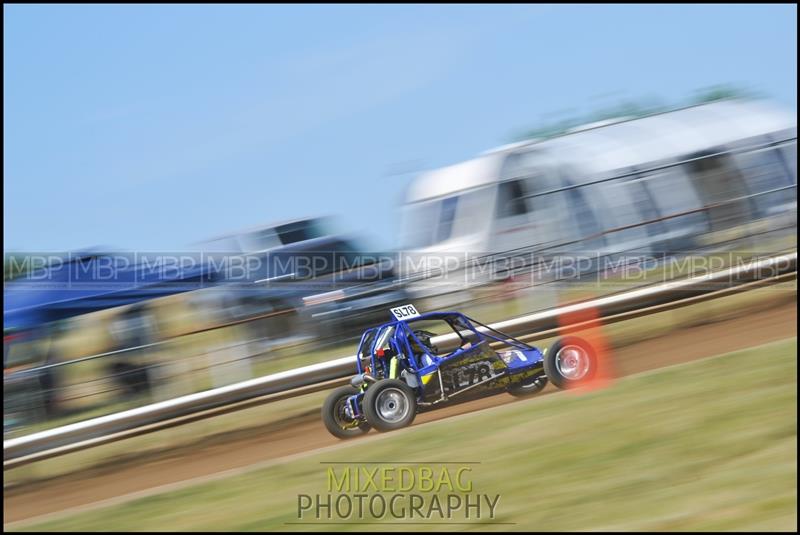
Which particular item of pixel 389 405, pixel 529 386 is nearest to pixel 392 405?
pixel 389 405

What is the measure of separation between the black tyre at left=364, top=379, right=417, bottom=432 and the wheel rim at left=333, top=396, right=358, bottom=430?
0.88 feet

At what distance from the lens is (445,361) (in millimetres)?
7887

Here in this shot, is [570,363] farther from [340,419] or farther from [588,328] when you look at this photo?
[340,419]

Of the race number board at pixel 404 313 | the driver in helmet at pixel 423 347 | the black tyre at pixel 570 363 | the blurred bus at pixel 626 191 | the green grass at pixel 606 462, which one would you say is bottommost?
the green grass at pixel 606 462

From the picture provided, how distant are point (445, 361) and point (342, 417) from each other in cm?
100

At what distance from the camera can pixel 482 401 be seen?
828 centimetres

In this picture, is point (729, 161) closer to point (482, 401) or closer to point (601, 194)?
point (601, 194)

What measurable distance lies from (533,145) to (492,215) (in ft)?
4.01

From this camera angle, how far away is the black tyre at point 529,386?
8.12 m

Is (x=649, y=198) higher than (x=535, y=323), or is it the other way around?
(x=649, y=198)

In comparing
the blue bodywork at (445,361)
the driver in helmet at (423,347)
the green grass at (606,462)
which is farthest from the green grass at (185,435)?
the green grass at (606,462)

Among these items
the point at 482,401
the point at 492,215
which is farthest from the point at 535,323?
the point at 492,215

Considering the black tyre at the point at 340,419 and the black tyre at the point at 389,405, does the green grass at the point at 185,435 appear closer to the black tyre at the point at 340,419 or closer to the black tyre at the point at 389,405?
the black tyre at the point at 340,419

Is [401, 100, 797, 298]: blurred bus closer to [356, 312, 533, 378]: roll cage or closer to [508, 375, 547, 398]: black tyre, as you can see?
[356, 312, 533, 378]: roll cage
